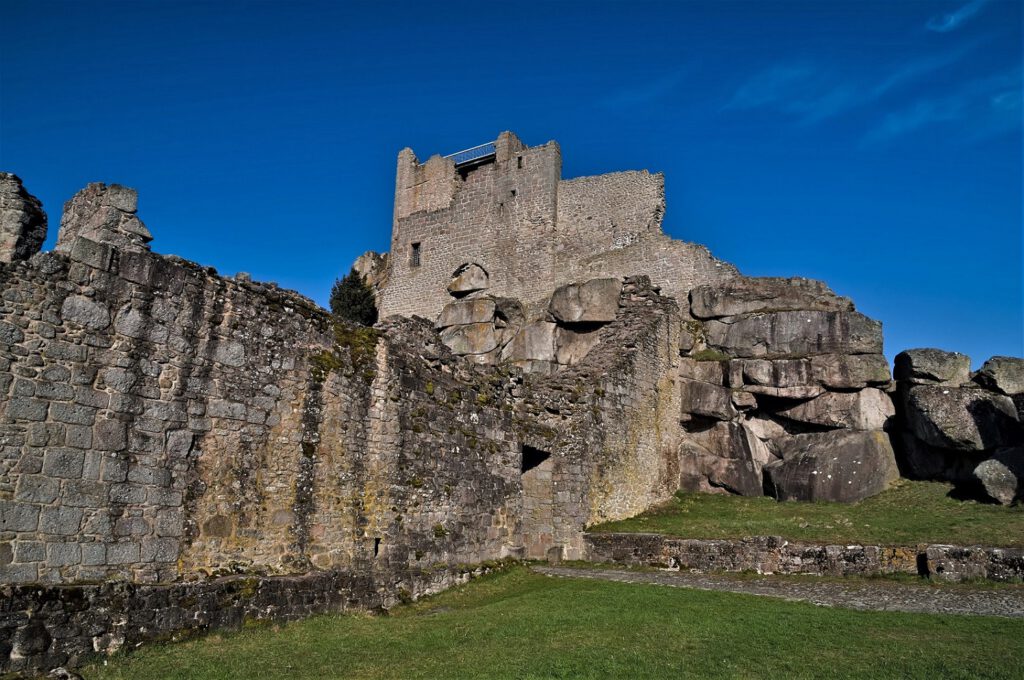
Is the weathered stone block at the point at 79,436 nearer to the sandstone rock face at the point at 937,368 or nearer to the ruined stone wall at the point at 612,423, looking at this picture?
the ruined stone wall at the point at 612,423

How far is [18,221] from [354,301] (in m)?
30.2

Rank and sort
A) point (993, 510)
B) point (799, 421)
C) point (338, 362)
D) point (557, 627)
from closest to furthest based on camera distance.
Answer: point (557, 627)
point (338, 362)
point (993, 510)
point (799, 421)

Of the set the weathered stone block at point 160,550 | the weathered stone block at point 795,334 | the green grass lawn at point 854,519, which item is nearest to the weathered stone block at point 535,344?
the weathered stone block at point 795,334

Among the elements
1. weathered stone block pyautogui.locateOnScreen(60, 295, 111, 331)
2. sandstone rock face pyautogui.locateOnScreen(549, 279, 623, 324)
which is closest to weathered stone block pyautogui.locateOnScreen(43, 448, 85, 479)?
weathered stone block pyautogui.locateOnScreen(60, 295, 111, 331)

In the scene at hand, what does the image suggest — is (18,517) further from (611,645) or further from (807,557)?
(807,557)

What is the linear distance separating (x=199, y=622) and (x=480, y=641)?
11.1ft

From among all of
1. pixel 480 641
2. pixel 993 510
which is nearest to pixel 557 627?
pixel 480 641

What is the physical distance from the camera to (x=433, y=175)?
39938 millimetres

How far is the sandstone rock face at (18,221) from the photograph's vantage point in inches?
344

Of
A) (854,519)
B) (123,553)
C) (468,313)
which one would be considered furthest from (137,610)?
(468,313)

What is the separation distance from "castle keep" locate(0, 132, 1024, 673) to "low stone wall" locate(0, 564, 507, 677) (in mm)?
26

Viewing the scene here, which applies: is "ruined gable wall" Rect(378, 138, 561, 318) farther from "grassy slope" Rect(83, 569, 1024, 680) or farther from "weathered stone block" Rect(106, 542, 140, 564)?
"weathered stone block" Rect(106, 542, 140, 564)

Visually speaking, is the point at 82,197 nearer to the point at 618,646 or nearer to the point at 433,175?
the point at 618,646

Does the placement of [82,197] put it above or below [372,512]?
above
